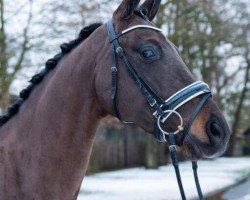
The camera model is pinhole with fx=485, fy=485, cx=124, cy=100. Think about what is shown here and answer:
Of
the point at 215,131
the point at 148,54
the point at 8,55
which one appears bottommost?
the point at 215,131

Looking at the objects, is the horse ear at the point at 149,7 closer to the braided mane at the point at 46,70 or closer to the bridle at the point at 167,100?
the bridle at the point at 167,100

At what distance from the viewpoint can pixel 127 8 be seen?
264cm

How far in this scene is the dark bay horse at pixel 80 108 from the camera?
2.54 m

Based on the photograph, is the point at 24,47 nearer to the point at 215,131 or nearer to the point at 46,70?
the point at 46,70

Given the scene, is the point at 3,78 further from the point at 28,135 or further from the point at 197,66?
the point at 197,66

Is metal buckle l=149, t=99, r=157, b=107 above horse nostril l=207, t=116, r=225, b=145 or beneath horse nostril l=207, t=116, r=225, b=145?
above

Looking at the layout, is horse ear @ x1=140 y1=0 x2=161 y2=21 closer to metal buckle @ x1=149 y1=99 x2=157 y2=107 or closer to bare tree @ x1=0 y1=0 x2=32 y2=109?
metal buckle @ x1=149 y1=99 x2=157 y2=107

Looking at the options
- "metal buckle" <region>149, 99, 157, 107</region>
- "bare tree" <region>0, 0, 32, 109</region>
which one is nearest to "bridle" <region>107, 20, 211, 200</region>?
"metal buckle" <region>149, 99, 157, 107</region>

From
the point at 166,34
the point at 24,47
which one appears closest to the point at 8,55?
the point at 24,47

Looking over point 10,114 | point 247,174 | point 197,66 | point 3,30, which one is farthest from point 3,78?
point 197,66

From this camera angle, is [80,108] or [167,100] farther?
[80,108]

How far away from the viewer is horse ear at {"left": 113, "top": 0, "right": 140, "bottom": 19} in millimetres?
2627

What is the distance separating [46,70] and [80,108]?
1.27 feet

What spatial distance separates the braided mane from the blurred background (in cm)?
284
